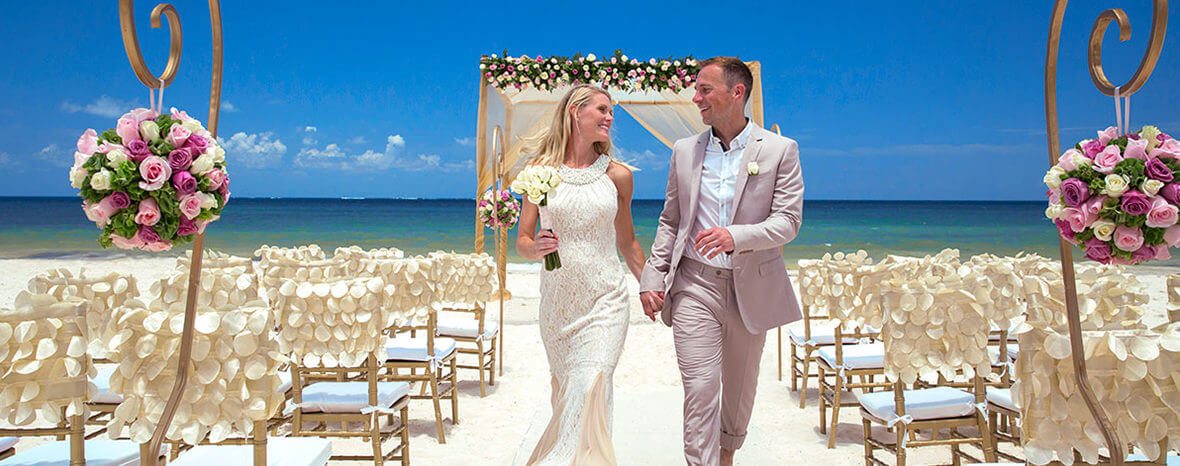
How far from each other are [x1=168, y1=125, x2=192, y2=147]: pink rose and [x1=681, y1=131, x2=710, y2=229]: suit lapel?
6.78ft

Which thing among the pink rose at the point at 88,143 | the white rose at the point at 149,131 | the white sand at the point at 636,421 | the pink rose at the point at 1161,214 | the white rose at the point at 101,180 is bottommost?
the white sand at the point at 636,421

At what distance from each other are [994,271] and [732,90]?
2.28m

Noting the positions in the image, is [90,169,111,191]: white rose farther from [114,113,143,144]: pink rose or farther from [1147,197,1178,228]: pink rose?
[1147,197,1178,228]: pink rose

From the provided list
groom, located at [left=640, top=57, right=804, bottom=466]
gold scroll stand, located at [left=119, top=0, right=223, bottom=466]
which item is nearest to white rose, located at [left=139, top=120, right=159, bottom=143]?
gold scroll stand, located at [left=119, top=0, right=223, bottom=466]

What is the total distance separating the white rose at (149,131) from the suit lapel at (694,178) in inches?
83.6

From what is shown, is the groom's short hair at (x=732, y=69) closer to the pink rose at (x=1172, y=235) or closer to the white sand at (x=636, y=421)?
the pink rose at (x=1172, y=235)

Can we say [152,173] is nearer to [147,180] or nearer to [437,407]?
[147,180]

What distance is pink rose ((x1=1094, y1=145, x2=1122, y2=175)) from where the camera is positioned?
187 centimetres

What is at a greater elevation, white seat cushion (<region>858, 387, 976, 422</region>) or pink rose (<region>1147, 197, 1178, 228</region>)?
pink rose (<region>1147, 197, 1178, 228</region>)

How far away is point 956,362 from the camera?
312 cm

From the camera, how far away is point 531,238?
3.62 meters

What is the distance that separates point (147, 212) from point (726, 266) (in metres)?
2.22

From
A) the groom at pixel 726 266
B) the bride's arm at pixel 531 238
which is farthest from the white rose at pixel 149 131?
the groom at pixel 726 266

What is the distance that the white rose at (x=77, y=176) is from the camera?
188 cm
